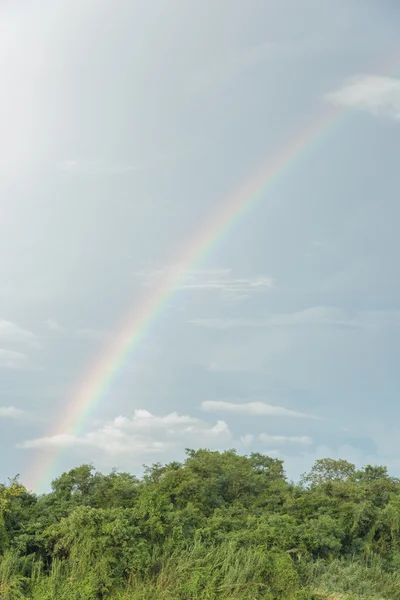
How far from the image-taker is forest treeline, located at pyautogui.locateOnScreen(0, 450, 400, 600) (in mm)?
15383

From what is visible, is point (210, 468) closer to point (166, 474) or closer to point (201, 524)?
point (166, 474)

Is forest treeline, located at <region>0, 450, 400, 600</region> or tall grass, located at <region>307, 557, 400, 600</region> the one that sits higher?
forest treeline, located at <region>0, 450, 400, 600</region>

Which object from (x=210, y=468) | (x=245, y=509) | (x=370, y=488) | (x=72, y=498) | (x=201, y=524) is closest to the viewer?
(x=201, y=524)

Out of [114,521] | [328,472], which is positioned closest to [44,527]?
[114,521]

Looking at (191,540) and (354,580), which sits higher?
(191,540)

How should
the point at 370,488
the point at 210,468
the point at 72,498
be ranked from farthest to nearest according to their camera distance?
1. the point at 370,488
2. the point at 210,468
3. the point at 72,498

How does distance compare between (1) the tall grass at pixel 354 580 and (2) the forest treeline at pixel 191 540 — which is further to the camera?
(1) the tall grass at pixel 354 580

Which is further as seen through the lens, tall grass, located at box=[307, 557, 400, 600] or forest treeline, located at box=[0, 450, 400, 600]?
tall grass, located at box=[307, 557, 400, 600]

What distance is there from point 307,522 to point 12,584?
378 inches

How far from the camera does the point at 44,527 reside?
1703cm

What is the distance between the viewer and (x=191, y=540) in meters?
17.4

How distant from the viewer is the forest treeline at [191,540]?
50.5 ft

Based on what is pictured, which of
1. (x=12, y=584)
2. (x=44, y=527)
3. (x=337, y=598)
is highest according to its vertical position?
(x=44, y=527)

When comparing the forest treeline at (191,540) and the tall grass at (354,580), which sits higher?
the forest treeline at (191,540)
